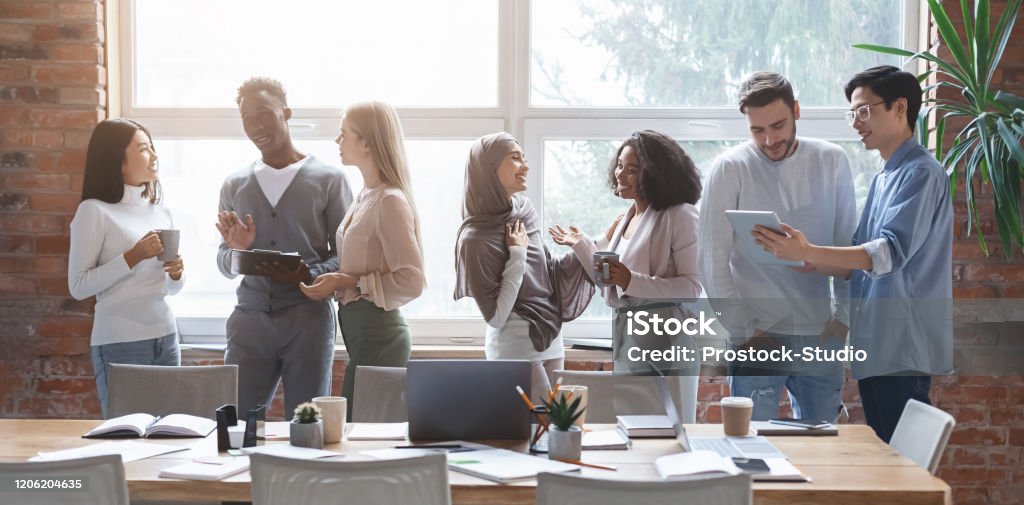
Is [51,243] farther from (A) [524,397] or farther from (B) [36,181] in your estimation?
(A) [524,397]

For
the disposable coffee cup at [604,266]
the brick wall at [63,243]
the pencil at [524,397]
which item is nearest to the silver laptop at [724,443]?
the pencil at [524,397]

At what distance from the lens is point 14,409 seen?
435 cm

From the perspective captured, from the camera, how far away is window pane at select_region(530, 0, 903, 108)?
4.41m

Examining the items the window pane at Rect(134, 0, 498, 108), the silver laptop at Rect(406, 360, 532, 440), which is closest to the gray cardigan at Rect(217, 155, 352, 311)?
the window pane at Rect(134, 0, 498, 108)

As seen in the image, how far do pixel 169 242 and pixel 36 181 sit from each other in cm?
115

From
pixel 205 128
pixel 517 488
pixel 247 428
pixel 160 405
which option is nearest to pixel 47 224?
pixel 205 128

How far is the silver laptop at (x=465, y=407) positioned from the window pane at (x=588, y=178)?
76.7 inches

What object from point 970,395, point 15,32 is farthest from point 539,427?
point 15,32

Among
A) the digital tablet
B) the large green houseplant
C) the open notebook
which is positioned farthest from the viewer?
the large green houseplant

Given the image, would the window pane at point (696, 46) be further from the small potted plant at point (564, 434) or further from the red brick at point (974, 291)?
the small potted plant at point (564, 434)

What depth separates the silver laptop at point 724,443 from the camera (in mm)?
2389

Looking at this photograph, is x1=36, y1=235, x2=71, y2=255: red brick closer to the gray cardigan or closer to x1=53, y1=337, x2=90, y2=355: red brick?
x1=53, y1=337, x2=90, y2=355: red brick

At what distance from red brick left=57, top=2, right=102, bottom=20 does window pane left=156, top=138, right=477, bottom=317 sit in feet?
2.09

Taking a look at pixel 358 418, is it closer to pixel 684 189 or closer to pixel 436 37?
pixel 684 189
